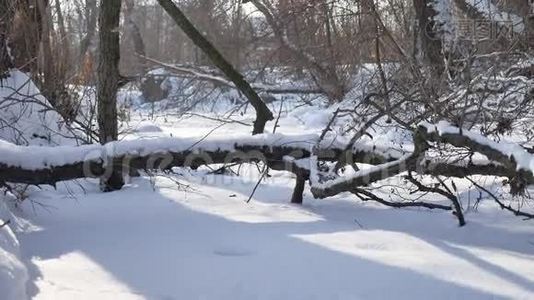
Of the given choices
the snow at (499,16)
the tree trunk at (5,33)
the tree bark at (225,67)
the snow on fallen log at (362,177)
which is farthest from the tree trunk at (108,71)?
the snow at (499,16)

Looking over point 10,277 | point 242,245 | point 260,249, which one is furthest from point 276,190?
point 10,277

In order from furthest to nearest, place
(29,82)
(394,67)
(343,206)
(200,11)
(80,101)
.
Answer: (200,11) < (394,67) < (80,101) < (29,82) < (343,206)

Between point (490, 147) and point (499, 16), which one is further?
point (499, 16)

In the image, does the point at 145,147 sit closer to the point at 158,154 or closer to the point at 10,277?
the point at 158,154

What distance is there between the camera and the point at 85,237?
4.02 meters

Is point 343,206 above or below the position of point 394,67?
below

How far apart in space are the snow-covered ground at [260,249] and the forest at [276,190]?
→ 2cm

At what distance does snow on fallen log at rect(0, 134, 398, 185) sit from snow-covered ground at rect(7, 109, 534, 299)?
43 cm

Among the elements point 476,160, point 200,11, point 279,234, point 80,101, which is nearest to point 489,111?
point 476,160

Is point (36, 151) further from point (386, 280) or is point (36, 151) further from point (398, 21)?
point (398, 21)

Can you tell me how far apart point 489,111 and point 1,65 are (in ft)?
15.0

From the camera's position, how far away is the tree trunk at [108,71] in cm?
574

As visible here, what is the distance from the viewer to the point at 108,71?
226 inches

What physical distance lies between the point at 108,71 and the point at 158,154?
1834mm
